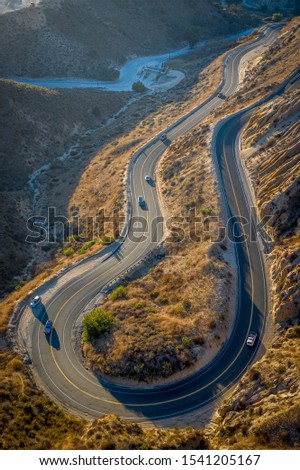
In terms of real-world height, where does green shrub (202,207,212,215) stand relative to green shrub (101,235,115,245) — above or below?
below

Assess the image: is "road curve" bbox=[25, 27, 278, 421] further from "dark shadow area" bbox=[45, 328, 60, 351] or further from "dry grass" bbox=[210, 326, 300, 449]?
"dry grass" bbox=[210, 326, 300, 449]

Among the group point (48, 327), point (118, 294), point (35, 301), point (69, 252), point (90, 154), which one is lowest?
point (118, 294)

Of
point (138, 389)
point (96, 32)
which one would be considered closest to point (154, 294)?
point (138, 389)

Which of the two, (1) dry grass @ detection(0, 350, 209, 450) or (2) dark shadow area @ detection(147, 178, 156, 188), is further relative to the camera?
(2) dark shadow area @ detection(147, 178, 156, 188)

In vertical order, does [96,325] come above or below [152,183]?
below

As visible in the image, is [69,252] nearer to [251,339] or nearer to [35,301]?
[35,301]

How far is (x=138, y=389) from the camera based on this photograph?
39469 millimetres

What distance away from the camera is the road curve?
38469 millimetres

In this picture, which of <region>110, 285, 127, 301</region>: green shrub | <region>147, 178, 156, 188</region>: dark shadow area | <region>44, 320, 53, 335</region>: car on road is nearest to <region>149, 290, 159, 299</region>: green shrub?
<region>110, 285, 127, 301</region>: green shrub

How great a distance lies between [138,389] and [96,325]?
8602mm

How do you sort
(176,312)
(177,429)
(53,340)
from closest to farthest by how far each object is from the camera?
(177,429)
(176,312)
(53,340)

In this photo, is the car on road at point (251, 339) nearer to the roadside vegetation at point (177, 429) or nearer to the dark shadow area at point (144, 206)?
the roadside vegetation at point (177, 429)

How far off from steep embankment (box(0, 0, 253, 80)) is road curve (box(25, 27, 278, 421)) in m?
80.6

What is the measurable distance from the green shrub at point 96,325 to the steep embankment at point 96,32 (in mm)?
100653
